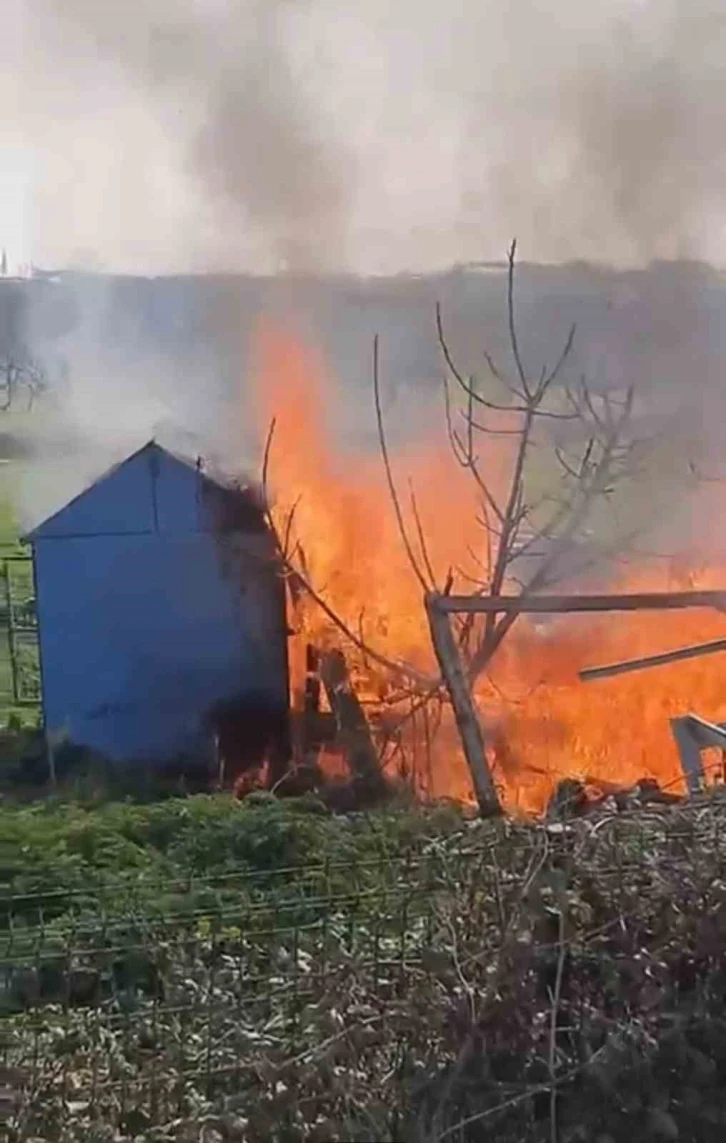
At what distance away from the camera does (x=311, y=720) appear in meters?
9.09

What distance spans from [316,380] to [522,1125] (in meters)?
8.22

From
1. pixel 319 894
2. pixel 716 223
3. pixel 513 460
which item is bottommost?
pixel 319 894

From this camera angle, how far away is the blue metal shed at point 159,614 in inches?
363

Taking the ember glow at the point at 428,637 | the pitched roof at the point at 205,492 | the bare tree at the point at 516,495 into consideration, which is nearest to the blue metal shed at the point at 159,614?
the pitched roof at the point at 205,492

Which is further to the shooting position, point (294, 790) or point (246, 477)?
point (246, 477)

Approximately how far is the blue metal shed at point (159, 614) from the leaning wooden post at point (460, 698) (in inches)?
84.1

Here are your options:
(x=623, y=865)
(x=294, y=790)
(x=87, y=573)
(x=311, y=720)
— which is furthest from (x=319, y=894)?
(x=87, y=573)

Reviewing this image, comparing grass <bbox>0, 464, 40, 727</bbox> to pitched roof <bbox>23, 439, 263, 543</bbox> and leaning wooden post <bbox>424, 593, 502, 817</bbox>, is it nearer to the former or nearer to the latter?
pitched roof <bbox>23, 439, 263, 543</bbox>

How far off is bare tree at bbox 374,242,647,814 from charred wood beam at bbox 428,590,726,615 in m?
0.03

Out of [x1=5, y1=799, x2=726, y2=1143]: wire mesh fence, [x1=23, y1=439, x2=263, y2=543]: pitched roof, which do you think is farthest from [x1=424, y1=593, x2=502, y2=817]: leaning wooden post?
[x1=5, y1=799, x2=726, y2=1143]: wire mesh fence

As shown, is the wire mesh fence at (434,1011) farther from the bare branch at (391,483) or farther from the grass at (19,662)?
the grass at (19,662)

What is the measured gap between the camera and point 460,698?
23.4 feet

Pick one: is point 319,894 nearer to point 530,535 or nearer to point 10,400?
point 530,535

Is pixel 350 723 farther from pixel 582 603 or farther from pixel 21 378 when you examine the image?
pixel 21 378
